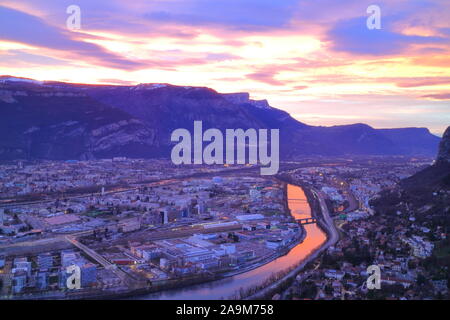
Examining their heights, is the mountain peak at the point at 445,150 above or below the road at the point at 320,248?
above

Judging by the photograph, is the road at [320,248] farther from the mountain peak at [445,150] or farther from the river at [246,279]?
the mountain peak at [445,150]

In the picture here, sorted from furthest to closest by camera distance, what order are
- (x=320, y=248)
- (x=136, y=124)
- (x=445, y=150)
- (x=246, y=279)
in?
(x=136, y=124), (x=445, y=150), (x=320, y=248), (x=246, y=279)

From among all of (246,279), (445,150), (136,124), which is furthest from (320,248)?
(136,124)

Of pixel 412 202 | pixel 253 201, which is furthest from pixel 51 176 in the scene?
pixel 412 202

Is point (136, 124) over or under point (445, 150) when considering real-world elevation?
over

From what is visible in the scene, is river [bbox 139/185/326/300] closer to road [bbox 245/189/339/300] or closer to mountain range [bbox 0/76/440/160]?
road [bbox 245/189/339/300]

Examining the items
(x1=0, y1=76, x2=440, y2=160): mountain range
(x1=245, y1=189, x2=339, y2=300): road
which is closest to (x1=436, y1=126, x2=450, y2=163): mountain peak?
(x1=245, y1=189, x2=339, y2=300): road

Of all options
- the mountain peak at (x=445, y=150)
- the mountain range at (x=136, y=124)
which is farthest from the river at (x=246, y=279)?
the mountain range at (x=136, y=124)

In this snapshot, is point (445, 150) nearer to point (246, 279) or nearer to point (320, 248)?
point (320, 248)

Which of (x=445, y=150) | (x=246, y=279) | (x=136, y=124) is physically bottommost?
(x=246, y=279)

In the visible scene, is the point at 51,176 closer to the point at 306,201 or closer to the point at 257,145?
the point at 306,201
